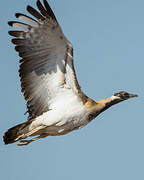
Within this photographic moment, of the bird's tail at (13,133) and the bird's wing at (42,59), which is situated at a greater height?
the bird's wing at (42,59)

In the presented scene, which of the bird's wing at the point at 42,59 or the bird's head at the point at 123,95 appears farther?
the bird's head at the point at 123,95

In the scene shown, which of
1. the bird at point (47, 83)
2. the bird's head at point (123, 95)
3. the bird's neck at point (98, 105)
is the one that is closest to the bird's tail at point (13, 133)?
the bird at point (47, 83)

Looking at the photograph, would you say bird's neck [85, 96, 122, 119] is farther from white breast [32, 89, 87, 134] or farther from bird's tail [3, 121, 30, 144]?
bird's tail [3, 121, 30, 144]

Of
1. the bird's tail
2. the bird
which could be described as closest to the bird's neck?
the bird

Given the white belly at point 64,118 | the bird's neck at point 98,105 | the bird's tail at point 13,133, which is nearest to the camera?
the white belly at point 64,118

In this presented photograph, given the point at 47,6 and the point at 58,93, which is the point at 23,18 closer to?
the point at 47,6

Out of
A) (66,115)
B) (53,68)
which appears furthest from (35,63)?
(66,115)

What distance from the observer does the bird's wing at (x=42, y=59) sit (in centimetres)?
1509

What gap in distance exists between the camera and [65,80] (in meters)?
15.3

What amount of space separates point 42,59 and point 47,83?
56 centimetres

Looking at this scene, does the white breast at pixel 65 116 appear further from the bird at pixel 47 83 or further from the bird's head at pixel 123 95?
the bird's head at pixel 123 95

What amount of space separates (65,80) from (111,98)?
1131 mm

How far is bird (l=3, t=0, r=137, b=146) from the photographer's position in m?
15.0

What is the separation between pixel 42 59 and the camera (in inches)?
603
